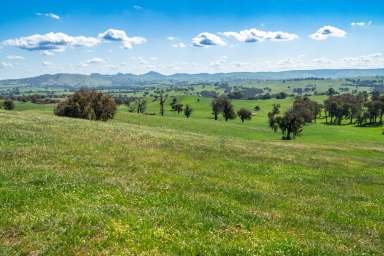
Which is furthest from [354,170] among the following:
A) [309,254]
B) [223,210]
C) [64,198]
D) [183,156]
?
[64,198]

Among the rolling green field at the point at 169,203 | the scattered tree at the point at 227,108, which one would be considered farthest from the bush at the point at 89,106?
the scattered tree at the point at 227,108

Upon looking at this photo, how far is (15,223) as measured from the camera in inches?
602

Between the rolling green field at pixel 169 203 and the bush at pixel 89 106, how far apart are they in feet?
188

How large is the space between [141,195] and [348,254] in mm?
9880

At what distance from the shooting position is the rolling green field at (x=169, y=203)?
14734 mm

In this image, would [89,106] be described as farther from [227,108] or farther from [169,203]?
[227,108]

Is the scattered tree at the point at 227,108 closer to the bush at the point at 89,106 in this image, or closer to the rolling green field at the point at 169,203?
the bush at the point at 89,106

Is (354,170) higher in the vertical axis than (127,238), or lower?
lower

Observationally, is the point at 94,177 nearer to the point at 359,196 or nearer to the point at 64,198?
the point at 64,198

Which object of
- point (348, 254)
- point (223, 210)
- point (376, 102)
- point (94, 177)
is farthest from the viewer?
point (376, 102)

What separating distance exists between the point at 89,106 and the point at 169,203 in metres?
79.4

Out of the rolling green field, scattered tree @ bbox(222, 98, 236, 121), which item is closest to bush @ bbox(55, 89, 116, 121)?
the rolling green field

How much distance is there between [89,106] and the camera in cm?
9569

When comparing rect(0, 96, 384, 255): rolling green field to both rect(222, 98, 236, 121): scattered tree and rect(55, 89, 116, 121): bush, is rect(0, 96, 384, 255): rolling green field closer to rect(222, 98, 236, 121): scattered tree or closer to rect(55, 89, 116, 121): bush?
rect(55, 89, 116, 121): bush
